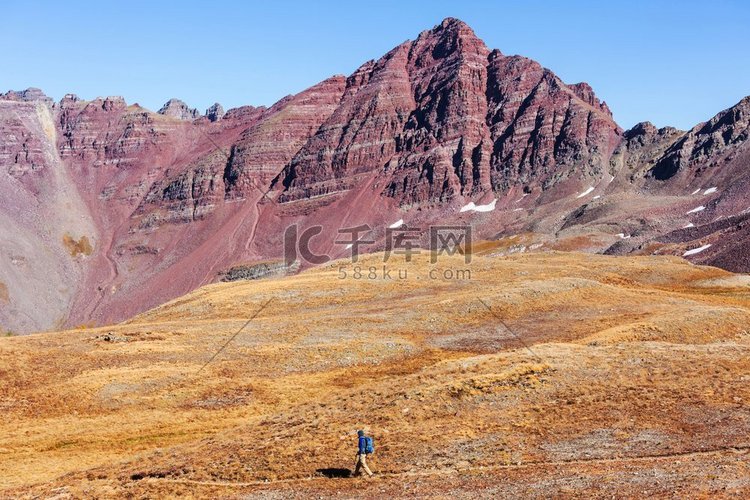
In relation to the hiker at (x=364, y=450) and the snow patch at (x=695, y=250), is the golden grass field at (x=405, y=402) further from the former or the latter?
the snow patch at (x=695, y=250)

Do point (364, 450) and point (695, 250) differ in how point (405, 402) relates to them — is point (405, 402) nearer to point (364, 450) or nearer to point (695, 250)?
point (364, 450)

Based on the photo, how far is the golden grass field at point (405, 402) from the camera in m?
27.7

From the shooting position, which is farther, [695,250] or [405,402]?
[695,250]

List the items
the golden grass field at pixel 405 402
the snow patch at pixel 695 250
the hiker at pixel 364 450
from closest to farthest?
the golden grass field at pixel 405 402
the hiker at pixel 364 450
the snow patch at pixel 695 250

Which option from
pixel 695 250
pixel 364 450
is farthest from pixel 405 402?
pixel 695 250

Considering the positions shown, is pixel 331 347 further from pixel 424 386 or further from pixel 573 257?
pixel 573 257

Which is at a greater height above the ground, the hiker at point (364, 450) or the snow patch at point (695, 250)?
the snow patch at point (695, 250)

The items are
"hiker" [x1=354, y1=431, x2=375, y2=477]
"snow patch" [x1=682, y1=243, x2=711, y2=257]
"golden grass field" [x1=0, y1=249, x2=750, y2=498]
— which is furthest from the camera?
"snow patch" [x1=682, y1=243, x2=711, y2=257]

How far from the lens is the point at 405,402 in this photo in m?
35.8

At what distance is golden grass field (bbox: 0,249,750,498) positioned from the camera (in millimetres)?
27672

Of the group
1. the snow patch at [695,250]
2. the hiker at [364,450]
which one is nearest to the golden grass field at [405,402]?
the hiker at [364,450]

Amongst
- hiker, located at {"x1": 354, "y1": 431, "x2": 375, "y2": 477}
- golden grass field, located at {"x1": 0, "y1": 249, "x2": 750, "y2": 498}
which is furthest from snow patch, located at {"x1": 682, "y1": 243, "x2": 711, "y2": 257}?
hiker, located at {"x1": 354, "y1": 431, "x2": 375, "y2": 477}

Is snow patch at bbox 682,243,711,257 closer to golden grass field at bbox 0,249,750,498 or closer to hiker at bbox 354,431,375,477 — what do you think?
golden grass field at bbox 0,249,750,498

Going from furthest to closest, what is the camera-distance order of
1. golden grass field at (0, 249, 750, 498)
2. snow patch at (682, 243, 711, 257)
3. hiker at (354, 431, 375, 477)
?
snow patch at (682, 243, 711, 257)
hiker at (354, 431, 375, 477)
golden grass field at (0, 249, 750, 498)
